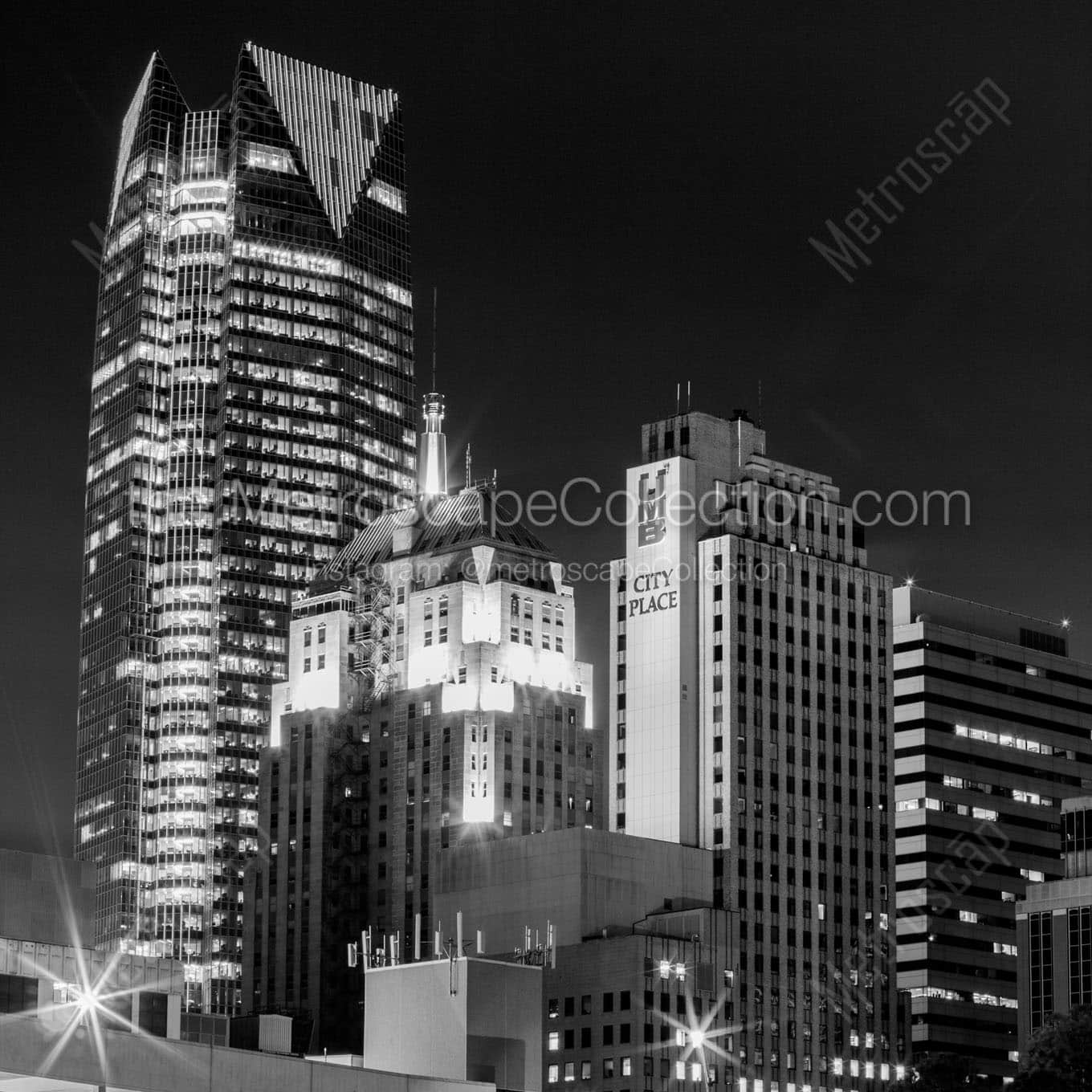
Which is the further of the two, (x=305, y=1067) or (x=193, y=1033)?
(x=193, y=1033)

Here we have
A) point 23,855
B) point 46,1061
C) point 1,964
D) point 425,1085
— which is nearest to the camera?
point 46,1061

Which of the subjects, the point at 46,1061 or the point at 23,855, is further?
the point at 23,855

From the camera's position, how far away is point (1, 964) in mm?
160125

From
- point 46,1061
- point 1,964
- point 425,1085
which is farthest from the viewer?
point 425,1085

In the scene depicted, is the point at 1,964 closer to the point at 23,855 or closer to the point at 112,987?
the point at 112,987

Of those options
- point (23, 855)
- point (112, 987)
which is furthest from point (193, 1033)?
point (23, 855)

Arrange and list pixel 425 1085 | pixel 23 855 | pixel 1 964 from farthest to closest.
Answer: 1. pixel 23 855
2. pixel 425 1085
3. pixel 1 964

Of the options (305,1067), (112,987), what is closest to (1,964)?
(112,987)

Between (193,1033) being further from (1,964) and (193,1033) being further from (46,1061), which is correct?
(46,1061)

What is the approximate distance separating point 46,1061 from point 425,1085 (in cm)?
3576

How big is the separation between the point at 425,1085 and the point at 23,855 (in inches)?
1379

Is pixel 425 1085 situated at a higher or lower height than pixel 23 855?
lower

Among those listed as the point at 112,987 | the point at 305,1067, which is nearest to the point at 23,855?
the point at 112,987

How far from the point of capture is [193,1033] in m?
173
